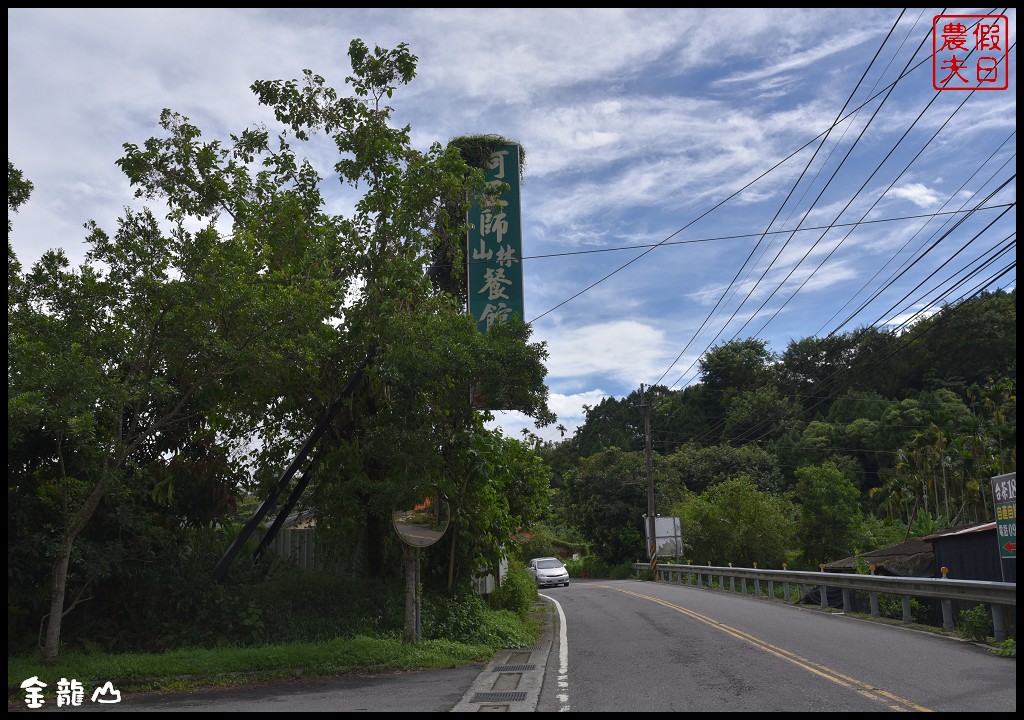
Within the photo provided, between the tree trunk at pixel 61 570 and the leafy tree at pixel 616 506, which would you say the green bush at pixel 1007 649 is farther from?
the leafy tree at pixel 616 506

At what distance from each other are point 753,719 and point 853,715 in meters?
0.97

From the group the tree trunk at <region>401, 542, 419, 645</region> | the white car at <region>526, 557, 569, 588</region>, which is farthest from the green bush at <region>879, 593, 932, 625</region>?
the white car at <region>526, 557, 569, 588</region>

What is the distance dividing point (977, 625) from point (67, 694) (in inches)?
520

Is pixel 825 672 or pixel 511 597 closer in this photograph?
pixel 825 672

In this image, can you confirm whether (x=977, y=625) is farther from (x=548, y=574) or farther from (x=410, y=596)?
(x=548, y=574)

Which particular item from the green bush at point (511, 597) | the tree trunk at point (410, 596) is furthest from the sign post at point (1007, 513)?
the green bush at point (511, 597)

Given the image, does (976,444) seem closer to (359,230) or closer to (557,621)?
(557,621)

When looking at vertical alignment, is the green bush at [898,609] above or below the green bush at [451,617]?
below

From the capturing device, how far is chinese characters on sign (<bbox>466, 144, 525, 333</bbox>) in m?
18.3

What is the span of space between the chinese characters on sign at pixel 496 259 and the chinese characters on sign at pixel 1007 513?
380 inches

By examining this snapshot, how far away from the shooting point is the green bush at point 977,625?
514 inches

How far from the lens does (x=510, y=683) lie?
10.9 m

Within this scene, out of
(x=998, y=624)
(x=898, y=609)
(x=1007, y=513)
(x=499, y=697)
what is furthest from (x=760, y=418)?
(x=499, y=697)

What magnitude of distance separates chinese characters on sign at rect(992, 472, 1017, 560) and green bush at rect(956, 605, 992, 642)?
1112 millimetres
